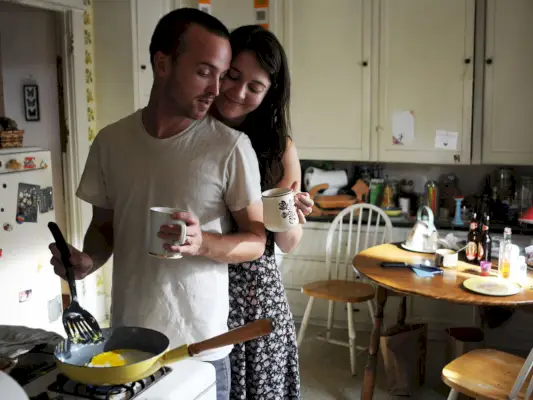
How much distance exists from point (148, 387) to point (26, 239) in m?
2.67

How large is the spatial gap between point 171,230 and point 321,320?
3054mm

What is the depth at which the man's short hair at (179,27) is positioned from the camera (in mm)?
1330

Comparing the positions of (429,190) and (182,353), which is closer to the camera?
(182,353)

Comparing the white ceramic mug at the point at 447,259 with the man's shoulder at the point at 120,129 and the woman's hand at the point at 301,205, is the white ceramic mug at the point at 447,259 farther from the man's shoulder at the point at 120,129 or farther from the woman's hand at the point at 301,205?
the man's shoulder at the point at 120,129

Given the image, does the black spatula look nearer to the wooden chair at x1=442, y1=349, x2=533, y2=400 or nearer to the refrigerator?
the wooden chair at x1=442, y1=349, x2=533, y2=400

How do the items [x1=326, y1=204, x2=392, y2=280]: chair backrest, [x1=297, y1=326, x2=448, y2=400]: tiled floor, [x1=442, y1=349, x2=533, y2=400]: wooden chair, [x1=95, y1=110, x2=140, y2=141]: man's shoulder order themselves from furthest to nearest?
1. [x1=326, y1=204, x2=392, y2=280]: chair backrest
2. [x1=297, y1=326, x2=448, y2=400]: tiled floor
3. [x1=442, y1=349, x2=533, y2=400]: wooden chair
4. [x1=95, y1=110, x2=140, y2=141]: man's shoulder

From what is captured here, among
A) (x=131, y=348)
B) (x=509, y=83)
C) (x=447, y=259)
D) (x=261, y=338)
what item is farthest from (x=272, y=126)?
(x=509, y=83)

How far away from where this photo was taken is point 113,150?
1434mm

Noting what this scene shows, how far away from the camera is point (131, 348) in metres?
1.18

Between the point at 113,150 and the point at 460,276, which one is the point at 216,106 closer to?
the point at 113,150

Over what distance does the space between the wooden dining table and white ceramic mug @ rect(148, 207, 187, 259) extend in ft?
5.45

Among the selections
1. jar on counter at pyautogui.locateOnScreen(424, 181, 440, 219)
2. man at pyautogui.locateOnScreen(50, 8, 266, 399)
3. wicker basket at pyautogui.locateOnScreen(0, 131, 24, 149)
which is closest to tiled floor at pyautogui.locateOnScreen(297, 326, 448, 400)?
jar on counter at pyautogui.locateOnScreen(424, 181, 440, 219)

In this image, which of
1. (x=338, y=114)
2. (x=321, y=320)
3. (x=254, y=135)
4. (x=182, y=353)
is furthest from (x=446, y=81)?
(x=182, y=353)

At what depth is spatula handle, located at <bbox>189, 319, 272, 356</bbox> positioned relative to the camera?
3.36 ft
